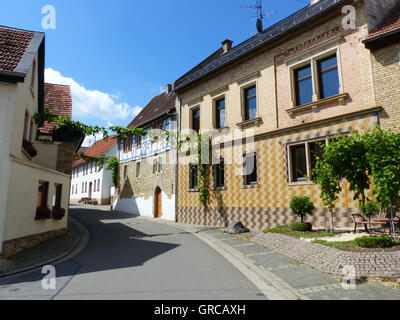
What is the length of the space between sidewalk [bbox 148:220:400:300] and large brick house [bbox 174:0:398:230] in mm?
3754

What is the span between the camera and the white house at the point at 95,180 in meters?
34.8

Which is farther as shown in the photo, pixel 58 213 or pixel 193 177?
pixel 193 177

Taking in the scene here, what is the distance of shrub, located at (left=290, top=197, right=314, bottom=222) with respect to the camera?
10523 mm

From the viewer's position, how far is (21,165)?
8578 millimetres

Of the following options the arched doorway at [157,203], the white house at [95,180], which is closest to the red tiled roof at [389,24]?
the arched doorway at [157,203]

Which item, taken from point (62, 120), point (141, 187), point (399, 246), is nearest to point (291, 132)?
point (399, 246)

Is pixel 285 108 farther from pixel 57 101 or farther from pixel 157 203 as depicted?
pixel 157 203

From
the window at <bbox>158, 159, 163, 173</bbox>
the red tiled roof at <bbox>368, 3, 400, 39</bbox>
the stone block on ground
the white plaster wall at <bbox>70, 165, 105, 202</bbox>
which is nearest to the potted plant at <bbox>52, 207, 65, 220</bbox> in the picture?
the stone block on ground

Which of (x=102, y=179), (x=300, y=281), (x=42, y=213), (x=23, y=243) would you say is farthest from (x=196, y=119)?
(x=102, y=179)

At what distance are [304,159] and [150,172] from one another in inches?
546

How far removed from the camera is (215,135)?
53.5 feet

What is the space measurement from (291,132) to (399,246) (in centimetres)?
664

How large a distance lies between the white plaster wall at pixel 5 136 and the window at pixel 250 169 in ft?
32.3
